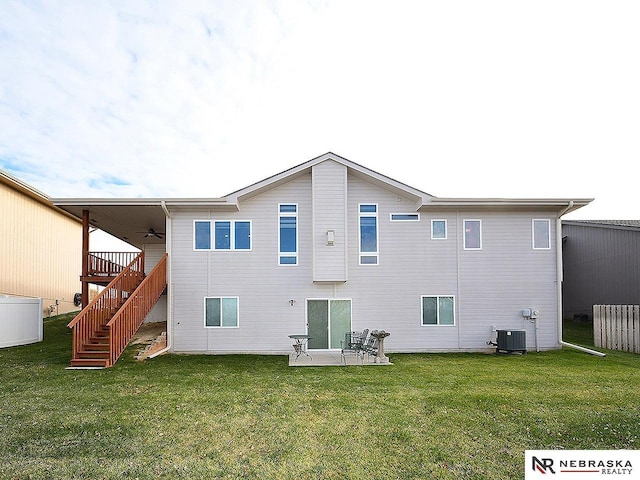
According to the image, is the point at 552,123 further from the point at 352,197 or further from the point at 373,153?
the point at 352,197

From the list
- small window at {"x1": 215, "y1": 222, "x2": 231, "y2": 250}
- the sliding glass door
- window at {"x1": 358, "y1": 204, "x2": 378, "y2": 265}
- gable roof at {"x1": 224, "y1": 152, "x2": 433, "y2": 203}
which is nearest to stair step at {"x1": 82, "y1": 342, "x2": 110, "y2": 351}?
small window at {"x1": 215, "y1": 222, "x2": 231, "y2": 250}

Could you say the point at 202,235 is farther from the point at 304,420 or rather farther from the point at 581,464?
the point at 581,464

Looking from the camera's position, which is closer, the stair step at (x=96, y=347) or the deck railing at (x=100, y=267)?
Result: the stair step at (x=96, y=347)

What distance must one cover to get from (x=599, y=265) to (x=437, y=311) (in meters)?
11.4

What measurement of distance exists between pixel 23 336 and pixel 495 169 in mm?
21048

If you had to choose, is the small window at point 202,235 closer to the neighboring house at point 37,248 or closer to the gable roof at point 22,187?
the gable roof at point 22,187

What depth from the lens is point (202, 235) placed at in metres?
13.2

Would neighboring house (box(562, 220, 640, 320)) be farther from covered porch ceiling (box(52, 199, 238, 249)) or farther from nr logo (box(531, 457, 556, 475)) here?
covered porch ceiling (box(52, 199, 238, 249))

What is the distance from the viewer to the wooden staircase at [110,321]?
1041cm

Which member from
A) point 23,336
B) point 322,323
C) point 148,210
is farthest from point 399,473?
point 23,336

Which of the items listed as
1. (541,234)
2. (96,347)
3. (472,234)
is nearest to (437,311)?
(472,234)

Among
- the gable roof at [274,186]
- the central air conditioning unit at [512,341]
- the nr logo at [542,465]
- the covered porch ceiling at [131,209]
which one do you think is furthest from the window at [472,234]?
the nr logo at [542,465]

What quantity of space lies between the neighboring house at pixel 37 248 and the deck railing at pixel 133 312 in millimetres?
7804

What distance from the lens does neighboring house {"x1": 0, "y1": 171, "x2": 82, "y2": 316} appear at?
58.0 ft
